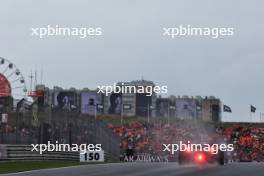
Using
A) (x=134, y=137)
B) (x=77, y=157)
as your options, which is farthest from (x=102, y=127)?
(x=134, y=137)

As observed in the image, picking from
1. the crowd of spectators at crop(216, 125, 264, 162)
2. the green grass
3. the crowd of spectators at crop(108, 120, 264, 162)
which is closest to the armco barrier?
the green grass

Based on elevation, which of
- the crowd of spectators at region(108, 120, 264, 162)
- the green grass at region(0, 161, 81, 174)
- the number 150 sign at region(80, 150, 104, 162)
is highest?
the crowd of spectators at region(108, 120, 264, 162)

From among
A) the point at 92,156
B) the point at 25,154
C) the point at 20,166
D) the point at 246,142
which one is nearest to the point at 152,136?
the point at 246,142

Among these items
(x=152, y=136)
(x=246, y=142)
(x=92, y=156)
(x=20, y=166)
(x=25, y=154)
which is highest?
(x=152, y=136)

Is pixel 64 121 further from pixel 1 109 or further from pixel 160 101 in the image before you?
pixel 160 101

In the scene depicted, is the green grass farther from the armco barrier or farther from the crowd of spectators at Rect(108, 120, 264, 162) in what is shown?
the crowd of spectators at Rect(108, 120, 264, 162)

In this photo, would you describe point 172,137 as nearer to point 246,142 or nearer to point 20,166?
point 246,142

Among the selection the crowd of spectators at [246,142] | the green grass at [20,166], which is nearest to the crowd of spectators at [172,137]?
the crowd of spectators at [246,142]

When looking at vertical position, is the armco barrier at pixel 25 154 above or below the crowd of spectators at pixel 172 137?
below

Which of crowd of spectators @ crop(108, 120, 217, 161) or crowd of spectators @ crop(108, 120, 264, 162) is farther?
crowd of spectators @ crop(108, 120, 264, 162)

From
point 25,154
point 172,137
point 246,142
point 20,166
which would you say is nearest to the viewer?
point 20,166

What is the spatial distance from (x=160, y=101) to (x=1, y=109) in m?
56.2

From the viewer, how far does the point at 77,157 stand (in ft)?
113

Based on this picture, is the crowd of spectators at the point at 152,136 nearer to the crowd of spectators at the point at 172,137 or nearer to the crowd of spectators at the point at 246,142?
the crowd of spectators at the point at 172,137
